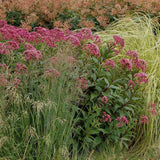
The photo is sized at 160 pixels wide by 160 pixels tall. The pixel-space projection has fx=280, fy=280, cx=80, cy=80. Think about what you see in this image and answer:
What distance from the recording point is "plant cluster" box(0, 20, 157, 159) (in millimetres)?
2533

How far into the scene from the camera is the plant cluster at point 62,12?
5.46 m

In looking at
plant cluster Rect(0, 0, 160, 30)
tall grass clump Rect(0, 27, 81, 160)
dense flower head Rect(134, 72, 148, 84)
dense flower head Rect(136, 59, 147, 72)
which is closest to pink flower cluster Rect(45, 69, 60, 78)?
tall grass clump Rect(0, 27, 81, 160)

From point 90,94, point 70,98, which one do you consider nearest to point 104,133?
point 90,94

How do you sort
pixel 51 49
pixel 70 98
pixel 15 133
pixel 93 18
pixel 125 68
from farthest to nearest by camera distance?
pixel 93 18, pixel 51 49, pixel 125 68, pixel 15 133, pixel 70 98

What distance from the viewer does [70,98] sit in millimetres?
2443

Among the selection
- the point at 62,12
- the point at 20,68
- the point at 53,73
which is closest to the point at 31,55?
the point at 20,68

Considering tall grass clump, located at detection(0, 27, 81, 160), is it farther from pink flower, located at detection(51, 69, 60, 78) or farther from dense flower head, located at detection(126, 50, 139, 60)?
dense flower head, located at detection(126, 50, 139, 60)

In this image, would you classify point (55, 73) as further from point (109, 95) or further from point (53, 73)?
point (109, 95)

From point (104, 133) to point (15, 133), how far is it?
1068mm

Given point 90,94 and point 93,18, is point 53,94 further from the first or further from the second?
point 93,18

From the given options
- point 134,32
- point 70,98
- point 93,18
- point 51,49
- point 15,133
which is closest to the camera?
point 70,98

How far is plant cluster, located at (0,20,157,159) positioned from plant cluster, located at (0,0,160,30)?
207cm

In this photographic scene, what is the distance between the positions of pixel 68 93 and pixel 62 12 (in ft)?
10.9

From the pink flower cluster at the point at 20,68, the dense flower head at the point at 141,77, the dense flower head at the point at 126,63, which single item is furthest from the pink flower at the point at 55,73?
the dense flower head at the point at 141,77
